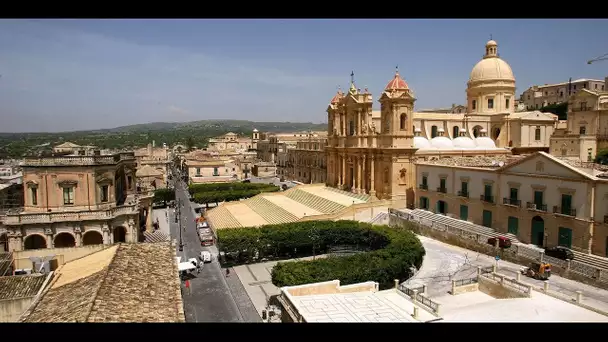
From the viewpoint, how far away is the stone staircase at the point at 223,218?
114 feet

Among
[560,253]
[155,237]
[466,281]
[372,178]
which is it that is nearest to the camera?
[466,281]

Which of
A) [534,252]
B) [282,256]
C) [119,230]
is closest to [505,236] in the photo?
[534,252]

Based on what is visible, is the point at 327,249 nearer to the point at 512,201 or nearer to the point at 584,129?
the point at 512,201

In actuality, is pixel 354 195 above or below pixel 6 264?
above

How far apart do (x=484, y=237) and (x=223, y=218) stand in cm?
2105

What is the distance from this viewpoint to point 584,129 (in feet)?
165

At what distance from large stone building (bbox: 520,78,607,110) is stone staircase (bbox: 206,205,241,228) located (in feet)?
243

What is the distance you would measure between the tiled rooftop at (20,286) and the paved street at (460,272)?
16741 millimetres

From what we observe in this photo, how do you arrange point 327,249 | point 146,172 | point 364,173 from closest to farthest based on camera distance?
point 327,249, point 364,173, point 146,172

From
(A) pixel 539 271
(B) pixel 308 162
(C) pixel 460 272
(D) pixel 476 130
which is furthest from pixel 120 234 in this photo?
(D) pixel 476 130

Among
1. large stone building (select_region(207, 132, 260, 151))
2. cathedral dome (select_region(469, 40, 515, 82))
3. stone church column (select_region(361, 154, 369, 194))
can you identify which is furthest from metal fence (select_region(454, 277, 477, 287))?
large stone building (select_region(207, 132, 260, 151))

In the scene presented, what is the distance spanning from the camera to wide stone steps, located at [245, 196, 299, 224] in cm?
3417

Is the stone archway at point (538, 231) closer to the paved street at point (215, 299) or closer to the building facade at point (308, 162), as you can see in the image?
the paved street at point (215, 299)
